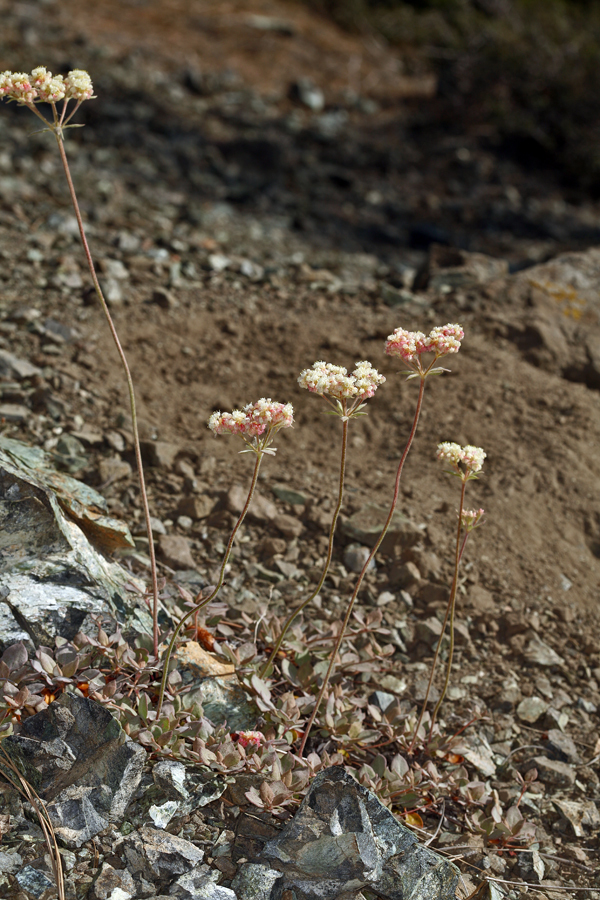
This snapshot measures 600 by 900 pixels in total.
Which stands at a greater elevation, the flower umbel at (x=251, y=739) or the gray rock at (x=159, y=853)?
the flower umbel at (x=251, y=739)

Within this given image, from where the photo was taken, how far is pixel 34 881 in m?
2.17

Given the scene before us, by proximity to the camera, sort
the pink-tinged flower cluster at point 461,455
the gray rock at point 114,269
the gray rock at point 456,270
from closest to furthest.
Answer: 1. the pink-tinged flower cluster at point 461,455
2. the gray rock at point 114,269
3. the gray rock at point 456,270

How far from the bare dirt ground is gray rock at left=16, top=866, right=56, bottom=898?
1449 mm

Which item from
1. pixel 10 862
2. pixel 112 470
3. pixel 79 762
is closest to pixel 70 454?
pixel 112 470

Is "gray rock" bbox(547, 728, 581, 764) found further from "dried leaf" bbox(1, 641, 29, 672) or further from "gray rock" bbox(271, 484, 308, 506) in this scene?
"dried leaf" bbox(1, 641, 29, 672)

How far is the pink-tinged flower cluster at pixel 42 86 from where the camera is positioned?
218 centimetres

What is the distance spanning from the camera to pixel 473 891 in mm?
2436

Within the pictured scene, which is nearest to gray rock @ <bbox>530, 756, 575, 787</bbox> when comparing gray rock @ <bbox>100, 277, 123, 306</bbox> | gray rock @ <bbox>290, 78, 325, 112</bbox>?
gray rock @ <bbox>100, 277, 123, 306</bbox>

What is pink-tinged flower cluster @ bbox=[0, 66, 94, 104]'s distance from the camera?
218 centimetres

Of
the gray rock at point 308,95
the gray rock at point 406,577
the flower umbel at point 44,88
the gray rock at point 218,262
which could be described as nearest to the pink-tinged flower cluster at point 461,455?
the gray rock at point 406,577

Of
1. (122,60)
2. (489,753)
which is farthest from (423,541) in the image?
(122,60)

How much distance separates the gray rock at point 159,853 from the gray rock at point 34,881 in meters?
0.22

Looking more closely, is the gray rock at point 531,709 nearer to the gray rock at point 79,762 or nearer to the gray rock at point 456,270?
the gray rock at point 79,762

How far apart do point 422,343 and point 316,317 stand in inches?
117
